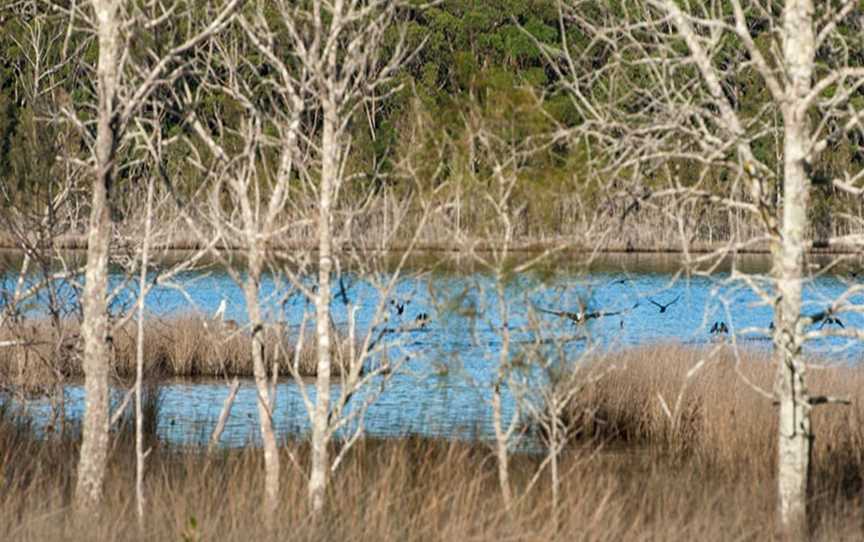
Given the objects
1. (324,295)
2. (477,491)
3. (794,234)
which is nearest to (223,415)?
(324,295)

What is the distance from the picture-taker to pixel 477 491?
842cm

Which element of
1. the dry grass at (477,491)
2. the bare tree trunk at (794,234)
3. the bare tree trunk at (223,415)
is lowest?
the dry grass at (477,491)

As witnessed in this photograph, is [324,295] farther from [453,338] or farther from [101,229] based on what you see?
[453,338]

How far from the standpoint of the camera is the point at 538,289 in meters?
9.45

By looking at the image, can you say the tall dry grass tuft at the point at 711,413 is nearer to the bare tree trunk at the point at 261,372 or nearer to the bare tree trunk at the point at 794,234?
the bare tree trunk at the point at 794,234

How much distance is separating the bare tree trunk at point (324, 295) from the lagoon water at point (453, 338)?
0.16 meters

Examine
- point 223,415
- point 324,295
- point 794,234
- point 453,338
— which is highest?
point 794,234

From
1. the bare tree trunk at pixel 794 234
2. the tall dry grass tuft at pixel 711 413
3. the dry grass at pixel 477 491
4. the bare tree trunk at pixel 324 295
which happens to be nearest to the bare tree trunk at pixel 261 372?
the dry grass at pixel 477 491

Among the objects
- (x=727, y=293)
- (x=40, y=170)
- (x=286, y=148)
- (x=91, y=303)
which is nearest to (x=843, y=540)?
(x=727, y=293)

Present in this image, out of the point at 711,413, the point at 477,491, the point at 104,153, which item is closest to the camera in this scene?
the point at 104,153

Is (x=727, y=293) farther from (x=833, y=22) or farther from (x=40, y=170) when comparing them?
(x=40, y=170)

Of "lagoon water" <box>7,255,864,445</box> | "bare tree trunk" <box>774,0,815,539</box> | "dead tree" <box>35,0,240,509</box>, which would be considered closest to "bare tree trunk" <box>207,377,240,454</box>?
"lagoon water" <box>7,255,864,445</box>

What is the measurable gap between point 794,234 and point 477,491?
2295 mm

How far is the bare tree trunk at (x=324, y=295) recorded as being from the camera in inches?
321
